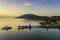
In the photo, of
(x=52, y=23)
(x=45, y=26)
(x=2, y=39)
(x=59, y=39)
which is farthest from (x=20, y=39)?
(x=52, y=23)

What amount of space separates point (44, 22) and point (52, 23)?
22.4 inches

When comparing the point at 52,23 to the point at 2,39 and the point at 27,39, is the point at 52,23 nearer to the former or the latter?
the point at 27,39

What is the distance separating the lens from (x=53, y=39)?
17.2 feet

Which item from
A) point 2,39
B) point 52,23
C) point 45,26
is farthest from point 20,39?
point 52,23

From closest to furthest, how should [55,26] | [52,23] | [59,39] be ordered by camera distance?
[59,39], [55,26], [52,23]

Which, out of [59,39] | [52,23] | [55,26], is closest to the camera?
[59,39]

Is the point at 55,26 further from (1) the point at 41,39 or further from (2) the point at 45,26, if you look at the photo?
(1) the point at 41,39

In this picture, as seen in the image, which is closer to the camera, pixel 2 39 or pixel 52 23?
pixel 2 39

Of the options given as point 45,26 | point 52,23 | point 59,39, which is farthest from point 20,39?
point 52,23

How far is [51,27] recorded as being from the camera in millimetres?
8477

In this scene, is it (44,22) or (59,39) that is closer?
(59,39)

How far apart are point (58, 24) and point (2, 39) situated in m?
Result: 4.50

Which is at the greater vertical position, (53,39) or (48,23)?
(48,23)

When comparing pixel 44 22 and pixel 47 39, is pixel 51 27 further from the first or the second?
pixel 47 39
